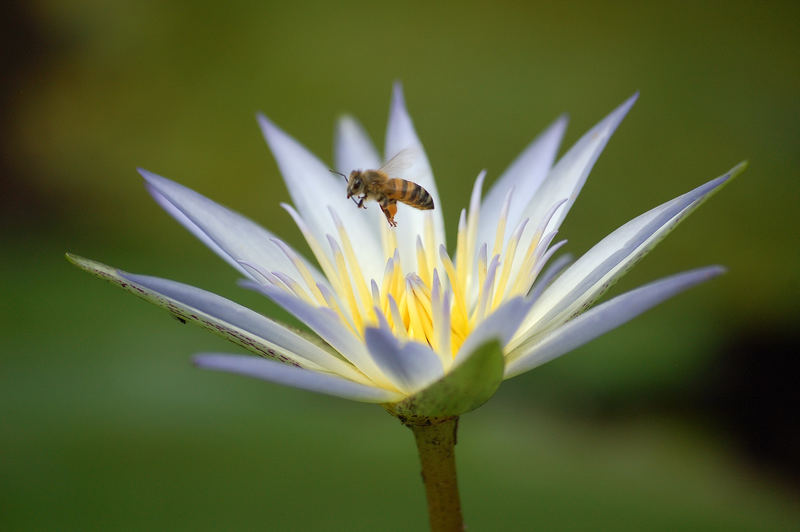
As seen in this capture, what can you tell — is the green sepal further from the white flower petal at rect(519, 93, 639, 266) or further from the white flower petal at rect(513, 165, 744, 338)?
the white flower petal at rect(519, 93, 639, 266)

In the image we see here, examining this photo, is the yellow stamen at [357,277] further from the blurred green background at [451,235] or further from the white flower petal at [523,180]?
the blurred green background at [451,235]

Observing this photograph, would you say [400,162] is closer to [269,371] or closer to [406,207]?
[406,207]

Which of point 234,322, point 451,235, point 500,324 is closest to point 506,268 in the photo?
point 500,324

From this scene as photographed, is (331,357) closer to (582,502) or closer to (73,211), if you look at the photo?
(582,502)

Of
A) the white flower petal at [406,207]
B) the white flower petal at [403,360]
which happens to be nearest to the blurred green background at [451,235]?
the white flower petal at [406,207]

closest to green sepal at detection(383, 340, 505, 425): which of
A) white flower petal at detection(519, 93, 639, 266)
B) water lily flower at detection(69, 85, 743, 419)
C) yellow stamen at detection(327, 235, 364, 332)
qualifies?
water lily flower at detection(69, 85, 743, 419)

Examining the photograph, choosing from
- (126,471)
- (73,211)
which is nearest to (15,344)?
(126,471)

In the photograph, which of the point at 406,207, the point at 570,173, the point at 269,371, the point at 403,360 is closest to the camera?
the point at 269,371

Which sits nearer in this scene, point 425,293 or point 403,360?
point 403,360
